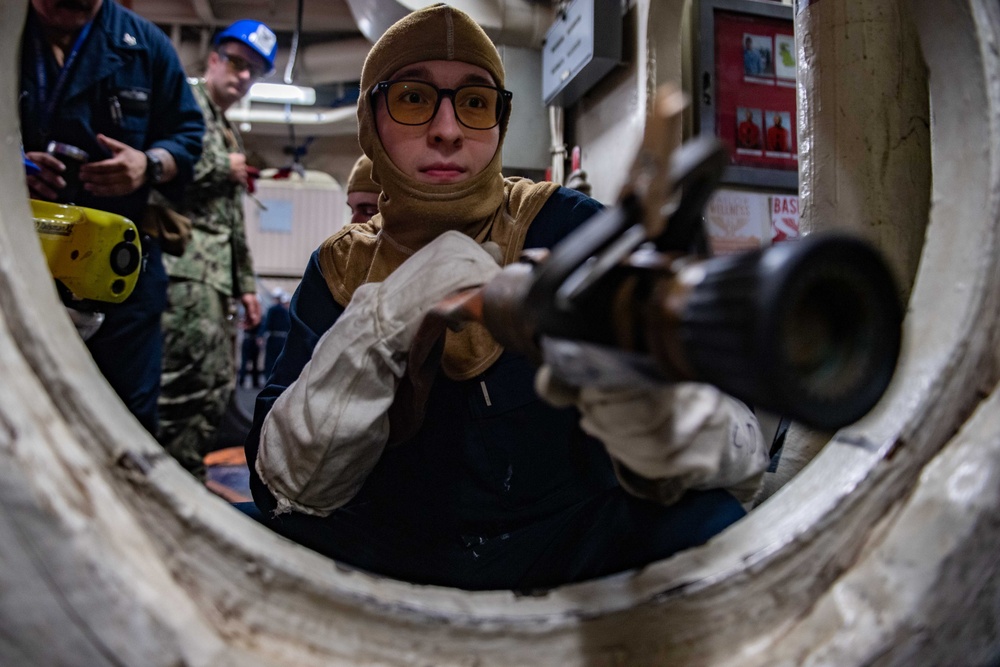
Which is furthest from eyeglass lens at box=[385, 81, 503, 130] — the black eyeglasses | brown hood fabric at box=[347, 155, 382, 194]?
brown hood fabric at box=[347, 155, 382, 194]

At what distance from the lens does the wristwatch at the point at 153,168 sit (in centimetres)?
151

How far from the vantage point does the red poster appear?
7.00 feet

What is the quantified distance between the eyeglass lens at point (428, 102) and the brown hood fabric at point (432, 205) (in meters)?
0.05

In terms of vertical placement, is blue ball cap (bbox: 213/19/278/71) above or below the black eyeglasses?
above

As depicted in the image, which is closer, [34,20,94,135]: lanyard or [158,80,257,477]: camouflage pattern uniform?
[34,20,94,135]: lanyard

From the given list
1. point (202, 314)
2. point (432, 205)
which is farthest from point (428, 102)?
point (202, 314)

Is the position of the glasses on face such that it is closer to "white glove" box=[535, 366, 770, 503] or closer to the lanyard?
the lanyard

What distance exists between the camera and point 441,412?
37.8 inches

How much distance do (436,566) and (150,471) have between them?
0.49 m

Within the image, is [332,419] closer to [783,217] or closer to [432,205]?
[432,205]

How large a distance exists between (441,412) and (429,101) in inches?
18.3

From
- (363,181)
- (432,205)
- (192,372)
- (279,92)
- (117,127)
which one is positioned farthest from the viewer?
(279,92)

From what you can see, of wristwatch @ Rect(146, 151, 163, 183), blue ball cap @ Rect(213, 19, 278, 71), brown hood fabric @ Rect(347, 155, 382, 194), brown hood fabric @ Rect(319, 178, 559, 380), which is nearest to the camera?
brown hood fabric @ Rect(319, 178, 559, 380)

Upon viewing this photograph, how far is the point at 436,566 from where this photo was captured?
0.91 m
